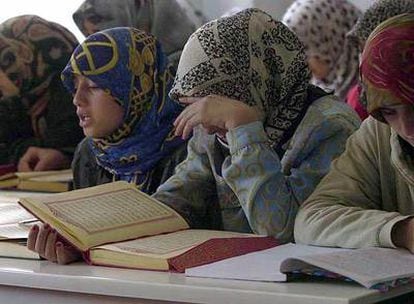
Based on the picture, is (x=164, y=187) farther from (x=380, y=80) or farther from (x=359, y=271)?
(x=359, y=271)

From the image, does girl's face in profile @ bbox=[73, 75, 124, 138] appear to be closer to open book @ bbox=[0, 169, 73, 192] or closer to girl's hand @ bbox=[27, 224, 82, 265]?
open book @ bbox=[0, 169, 73, 192]

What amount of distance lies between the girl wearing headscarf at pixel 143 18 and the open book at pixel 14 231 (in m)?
1.19

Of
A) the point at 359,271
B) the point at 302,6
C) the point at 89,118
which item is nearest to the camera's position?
the point at 359,271

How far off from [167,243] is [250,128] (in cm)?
26

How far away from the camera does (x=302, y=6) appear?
3.96 metres

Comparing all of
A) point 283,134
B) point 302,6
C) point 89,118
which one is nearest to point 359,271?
point 283,134

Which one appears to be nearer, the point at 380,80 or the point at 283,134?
the point at 380,80

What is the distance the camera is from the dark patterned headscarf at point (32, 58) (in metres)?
3.07

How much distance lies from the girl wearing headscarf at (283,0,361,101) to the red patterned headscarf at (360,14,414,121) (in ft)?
7.39

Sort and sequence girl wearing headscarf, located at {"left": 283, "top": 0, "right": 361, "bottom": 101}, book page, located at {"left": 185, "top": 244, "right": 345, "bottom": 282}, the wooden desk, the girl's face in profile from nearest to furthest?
the wooden desk < book page, located at {"left": 185, "top": 244, "right": 345, "bottom": 282} < the girl's face in profile < girl wearing headscarf, located at {"left": 283, "top": 0, "right": 361, "bottom": 101}

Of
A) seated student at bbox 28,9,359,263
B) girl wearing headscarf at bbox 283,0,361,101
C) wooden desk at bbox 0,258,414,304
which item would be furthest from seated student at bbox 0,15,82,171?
wooden desk at bbox 0,258,414,304

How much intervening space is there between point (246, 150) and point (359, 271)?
47 cm

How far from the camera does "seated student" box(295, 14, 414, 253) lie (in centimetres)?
158

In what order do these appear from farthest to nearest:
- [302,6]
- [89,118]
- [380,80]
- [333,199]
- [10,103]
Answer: [302,6] → [10,103] → [89,118] → [333,199] → [380,80]
